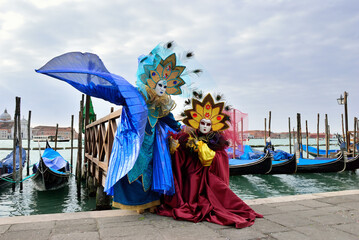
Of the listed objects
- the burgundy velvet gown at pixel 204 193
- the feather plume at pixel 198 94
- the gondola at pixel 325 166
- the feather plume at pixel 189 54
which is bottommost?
the gondola at pixel 325 166

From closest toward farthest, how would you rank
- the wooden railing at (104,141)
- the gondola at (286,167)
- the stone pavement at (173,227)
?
the stone pavement at (173,227) < the wooden railing at (104,141) < the gondola at (286,167)

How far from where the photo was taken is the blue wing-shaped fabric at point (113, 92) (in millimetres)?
Result: 2412

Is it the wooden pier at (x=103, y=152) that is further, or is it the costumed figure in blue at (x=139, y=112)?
the wooden pier at (x=103, y=152)

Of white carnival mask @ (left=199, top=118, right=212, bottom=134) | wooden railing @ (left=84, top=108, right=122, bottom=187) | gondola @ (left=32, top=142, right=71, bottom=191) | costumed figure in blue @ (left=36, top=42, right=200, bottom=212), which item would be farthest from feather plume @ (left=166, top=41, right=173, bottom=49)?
gondola @ (left=32, top=142, right=71, bottom=191)

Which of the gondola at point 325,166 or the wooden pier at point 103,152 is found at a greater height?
the wooden pier at point 103,152

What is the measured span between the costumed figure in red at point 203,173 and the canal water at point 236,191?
14.0ft

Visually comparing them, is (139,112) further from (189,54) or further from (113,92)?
(189,54)

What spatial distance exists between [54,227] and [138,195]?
0.81 metres

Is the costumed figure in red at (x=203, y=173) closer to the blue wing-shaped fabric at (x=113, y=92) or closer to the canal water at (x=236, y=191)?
the blue wing-shaped fabric at (x=113, y=92)

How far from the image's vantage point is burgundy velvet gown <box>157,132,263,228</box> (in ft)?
8.57

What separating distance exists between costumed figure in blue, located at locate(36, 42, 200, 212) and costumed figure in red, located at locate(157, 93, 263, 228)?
16 cm

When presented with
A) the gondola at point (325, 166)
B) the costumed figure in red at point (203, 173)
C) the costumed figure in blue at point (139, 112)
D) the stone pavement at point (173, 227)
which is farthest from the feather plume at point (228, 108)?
the gondola at point (325, 166)

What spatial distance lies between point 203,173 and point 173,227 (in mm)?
767

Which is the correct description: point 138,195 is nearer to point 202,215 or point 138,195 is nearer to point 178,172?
point 178,172
